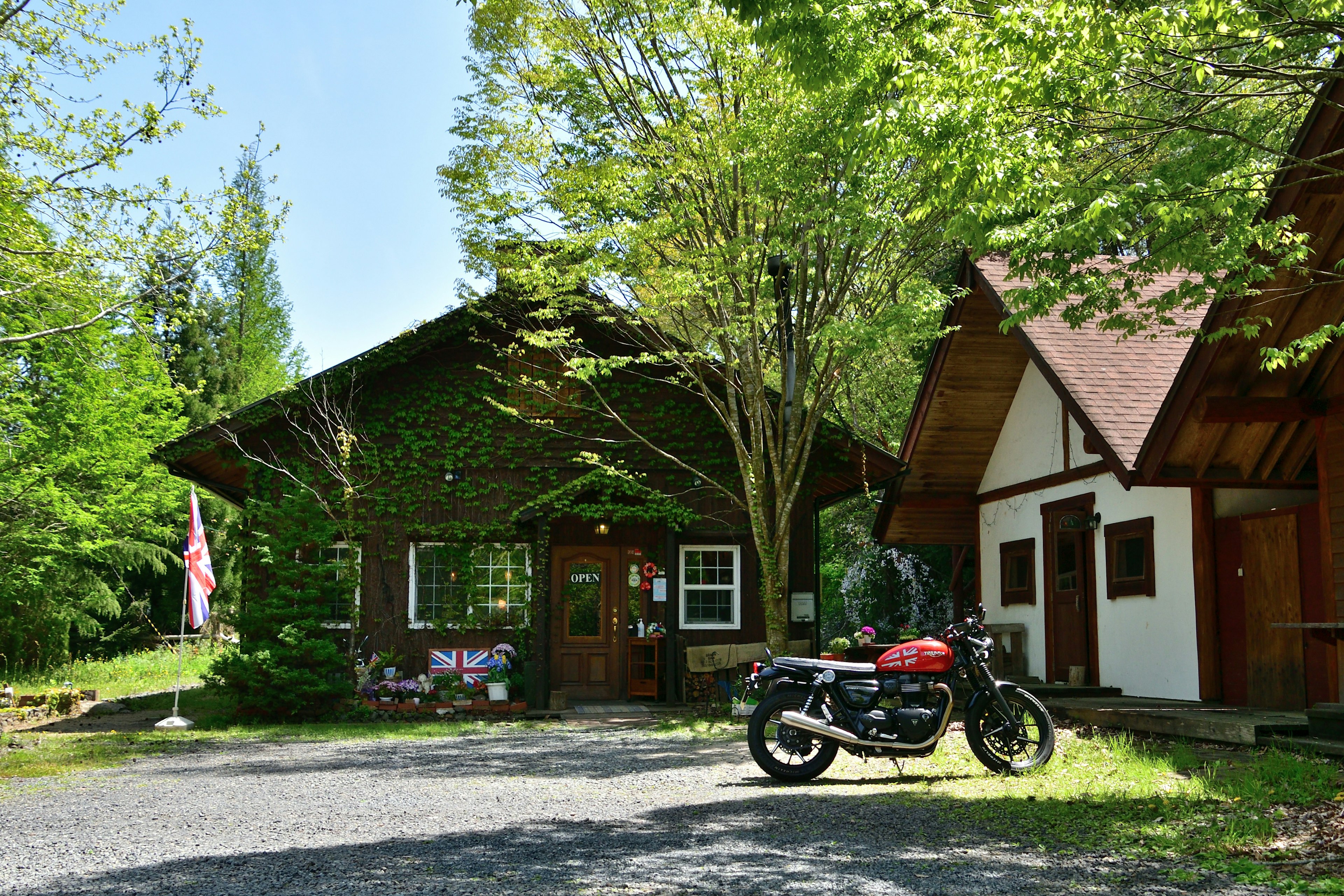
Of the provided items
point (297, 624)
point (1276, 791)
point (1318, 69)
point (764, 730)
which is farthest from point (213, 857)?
point (297, 624)

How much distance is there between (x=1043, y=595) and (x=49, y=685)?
54.4 feet

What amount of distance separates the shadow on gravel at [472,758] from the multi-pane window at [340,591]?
3.05 metres

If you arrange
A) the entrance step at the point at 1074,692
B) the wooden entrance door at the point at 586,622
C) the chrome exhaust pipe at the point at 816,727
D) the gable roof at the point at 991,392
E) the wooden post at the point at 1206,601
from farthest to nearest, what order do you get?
the wooden entrance door at the point at 586,622, the entrance step at the point at 1074,692, the gable roof at the point at 991,392, the wooden post at the point at 1206,601, the chrome exhaust pipe at the point at 816,727

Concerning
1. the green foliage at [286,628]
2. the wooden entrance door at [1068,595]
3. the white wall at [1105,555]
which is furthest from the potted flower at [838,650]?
the green foliage at [286,628]

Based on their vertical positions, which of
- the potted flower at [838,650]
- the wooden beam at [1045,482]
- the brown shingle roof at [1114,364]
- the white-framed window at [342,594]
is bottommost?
the potted flower at [838,650]

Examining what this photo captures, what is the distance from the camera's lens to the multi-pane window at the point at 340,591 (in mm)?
13609

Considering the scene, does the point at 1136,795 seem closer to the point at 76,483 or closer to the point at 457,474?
the point at 457,474

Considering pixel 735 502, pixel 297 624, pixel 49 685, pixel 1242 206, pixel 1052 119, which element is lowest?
pixel 49 685

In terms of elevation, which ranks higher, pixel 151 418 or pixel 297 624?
pixel 151 418

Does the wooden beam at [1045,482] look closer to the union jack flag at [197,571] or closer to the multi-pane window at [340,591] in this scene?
the multi-pane window at [340,591]

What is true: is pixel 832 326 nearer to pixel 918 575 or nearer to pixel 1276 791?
pixel 1276 791

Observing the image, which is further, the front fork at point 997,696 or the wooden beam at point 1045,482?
the wooden beam at point 1045,482

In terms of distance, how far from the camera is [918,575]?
21.0 meters

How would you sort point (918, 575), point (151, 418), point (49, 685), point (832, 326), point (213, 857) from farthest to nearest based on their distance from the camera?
1. point (151, 418)
2. point (918, 575)
3. point (49, 685)
4. point (832, 326)
5. point (213, 857)
